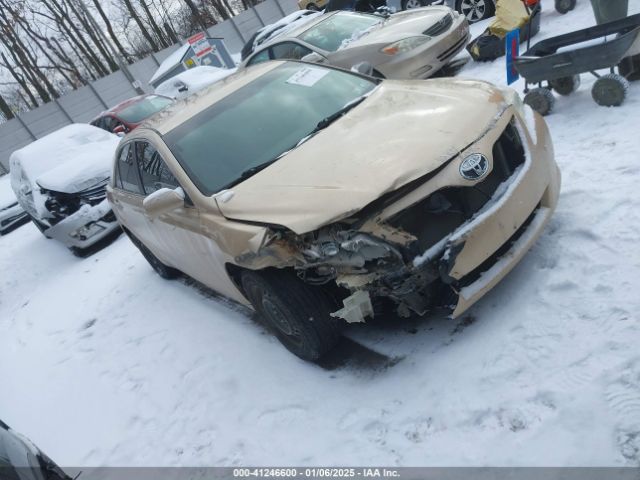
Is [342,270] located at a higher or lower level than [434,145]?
lower

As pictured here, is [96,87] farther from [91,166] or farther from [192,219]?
[192,219]

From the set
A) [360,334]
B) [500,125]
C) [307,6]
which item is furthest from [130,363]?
[307,6]

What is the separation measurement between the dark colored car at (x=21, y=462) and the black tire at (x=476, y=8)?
9.69 m

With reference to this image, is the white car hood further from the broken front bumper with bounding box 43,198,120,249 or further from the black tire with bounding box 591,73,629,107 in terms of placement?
the black tire with bounding box 591,73,629,107

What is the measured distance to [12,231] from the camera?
33.9ft

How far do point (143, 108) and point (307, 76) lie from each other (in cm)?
843

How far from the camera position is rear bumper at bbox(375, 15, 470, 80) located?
6.40 meters

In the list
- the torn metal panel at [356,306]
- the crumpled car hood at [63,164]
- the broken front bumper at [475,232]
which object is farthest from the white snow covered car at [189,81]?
the torn metal panel at [356,306]

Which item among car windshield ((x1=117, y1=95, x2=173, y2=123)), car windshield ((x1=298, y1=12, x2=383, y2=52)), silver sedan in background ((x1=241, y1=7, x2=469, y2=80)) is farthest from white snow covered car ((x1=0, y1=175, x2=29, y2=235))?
car windshield ((x1=298, y1=12, x2=383, y2=52))

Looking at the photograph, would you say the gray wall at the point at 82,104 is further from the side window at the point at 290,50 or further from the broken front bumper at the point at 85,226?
the broken front bumper at the point at 85,226

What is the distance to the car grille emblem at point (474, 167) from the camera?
8.01 ft

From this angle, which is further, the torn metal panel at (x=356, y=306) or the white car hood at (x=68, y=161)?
the white car hood at (x=68, y=161)

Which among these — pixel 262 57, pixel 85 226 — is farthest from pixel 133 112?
pixel 85 226

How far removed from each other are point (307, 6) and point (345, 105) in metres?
19.3
